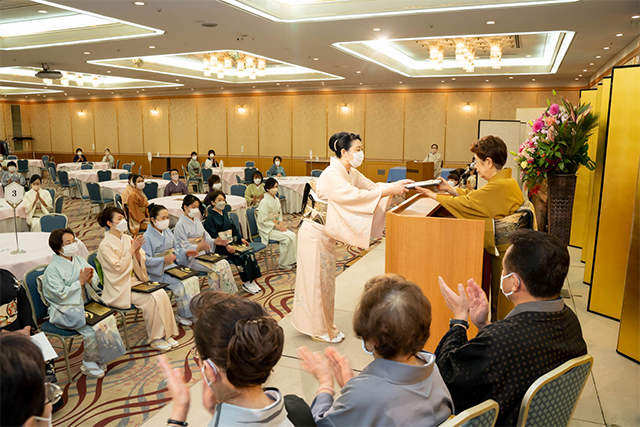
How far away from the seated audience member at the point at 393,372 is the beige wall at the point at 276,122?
14877 mm

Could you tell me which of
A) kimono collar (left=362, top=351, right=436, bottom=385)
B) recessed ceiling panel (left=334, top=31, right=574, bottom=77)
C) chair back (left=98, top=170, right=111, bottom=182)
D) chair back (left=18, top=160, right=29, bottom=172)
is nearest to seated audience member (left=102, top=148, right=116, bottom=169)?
chair back (left=18, top=160, right=29, bottom=172)

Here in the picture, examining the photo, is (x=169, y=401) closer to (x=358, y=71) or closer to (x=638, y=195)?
(x=638, y=195)

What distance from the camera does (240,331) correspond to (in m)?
1.31

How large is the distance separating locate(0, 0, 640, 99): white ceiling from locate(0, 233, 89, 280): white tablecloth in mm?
2962

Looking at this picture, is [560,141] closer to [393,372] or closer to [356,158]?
[356,158]

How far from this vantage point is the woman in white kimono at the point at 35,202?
7.19 meters

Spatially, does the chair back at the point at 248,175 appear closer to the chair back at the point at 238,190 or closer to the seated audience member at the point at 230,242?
the chair back at the point at 238,190

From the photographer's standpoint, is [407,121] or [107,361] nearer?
[107,361]

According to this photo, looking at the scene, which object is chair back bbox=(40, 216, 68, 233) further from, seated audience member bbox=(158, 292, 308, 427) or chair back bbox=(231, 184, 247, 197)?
seated audience member bbox=(158, 292, 308, 427)

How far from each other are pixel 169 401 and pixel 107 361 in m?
0.73

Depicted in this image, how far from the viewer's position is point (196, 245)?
5426mm

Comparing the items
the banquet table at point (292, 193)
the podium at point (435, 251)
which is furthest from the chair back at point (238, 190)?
the podium at point (435, 251)

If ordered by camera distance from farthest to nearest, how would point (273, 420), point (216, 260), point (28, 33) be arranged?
point (28, 33) < point (216, 260) < point (273, 420)

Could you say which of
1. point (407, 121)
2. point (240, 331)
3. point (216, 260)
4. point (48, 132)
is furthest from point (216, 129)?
point (240, 331)
